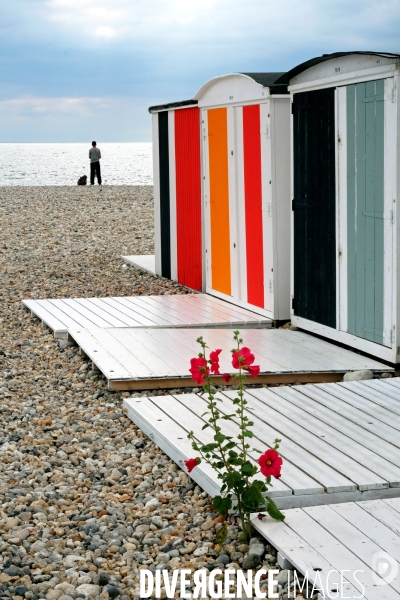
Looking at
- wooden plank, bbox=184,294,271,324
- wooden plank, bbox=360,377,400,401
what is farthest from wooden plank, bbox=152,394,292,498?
wooden plank, bbox=184,294,271,324

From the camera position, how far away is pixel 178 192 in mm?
9977

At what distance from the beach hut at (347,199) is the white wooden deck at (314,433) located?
76 cm

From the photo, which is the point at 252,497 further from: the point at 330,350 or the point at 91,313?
the point at 91,313

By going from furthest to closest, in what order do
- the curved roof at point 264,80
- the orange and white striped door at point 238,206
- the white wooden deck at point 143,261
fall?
the white wooden deck at point 143,261 < the orange and white striped door at point 238,206 < the curved roof at point 264,80

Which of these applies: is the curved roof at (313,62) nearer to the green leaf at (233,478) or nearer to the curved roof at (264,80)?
the curved roof at (264,80)

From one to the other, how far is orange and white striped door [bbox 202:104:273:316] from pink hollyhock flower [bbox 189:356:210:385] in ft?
12.8

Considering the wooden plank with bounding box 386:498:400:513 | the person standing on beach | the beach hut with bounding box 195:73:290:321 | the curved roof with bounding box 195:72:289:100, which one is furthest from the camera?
the person standing on beach

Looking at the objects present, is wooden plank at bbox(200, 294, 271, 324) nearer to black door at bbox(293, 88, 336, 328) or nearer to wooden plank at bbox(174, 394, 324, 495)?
black door at bbox(293, 88, 336, 328)

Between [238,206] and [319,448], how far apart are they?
4056 mm

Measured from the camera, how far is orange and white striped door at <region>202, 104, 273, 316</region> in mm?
7699

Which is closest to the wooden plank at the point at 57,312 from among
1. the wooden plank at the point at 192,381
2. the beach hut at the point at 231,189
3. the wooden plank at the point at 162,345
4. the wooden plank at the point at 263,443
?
the wooden plank at the point at 162,345

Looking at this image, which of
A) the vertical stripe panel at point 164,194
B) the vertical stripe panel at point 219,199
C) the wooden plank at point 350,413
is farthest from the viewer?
the vertical stripe panel at point 164,194

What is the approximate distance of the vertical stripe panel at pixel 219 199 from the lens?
8.46 meters

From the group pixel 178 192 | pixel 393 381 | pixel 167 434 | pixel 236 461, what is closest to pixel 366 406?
pixel 393 381
